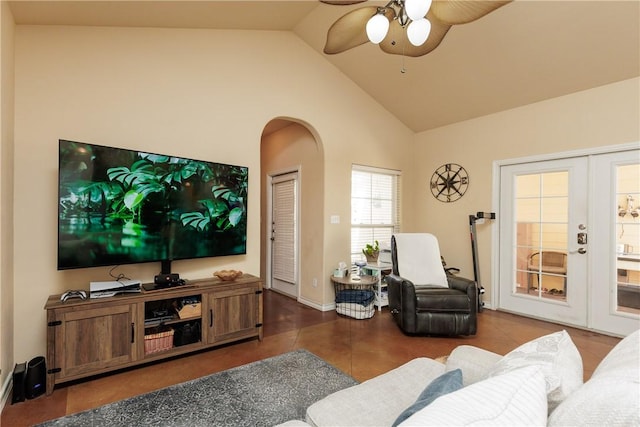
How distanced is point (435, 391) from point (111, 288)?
240cm

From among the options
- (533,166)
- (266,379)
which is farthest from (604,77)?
(266,379)

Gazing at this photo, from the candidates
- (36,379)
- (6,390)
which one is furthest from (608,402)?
(6,390)

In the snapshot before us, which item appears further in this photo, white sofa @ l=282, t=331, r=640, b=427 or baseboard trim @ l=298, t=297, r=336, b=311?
baseboard trim @ l=298, t=297, r=336, b=311

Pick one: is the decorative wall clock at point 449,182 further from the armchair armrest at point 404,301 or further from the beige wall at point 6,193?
the beige wall at point 6,193

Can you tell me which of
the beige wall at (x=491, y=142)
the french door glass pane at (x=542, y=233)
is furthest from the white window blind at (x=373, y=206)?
the french door glass pane at (x=542, y=233)

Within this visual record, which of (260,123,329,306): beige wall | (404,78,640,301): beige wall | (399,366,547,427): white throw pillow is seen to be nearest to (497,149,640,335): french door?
(404,78,640,301): beige wall

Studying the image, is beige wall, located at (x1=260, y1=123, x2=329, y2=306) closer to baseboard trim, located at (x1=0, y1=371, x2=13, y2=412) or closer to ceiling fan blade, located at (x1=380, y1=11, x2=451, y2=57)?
ceiling fan blade, located at (x1=380, y1=11, x2=451, y2=57)

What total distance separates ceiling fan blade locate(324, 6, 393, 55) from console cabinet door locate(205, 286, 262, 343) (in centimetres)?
224

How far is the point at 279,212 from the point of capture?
513 centimetres

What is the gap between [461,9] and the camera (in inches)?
68.4

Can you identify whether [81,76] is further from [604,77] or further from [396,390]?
[604,77]

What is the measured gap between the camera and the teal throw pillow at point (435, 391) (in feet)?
2.88

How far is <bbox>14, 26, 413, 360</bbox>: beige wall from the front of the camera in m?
2.36

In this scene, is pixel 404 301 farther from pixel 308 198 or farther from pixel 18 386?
pixel 18 386
